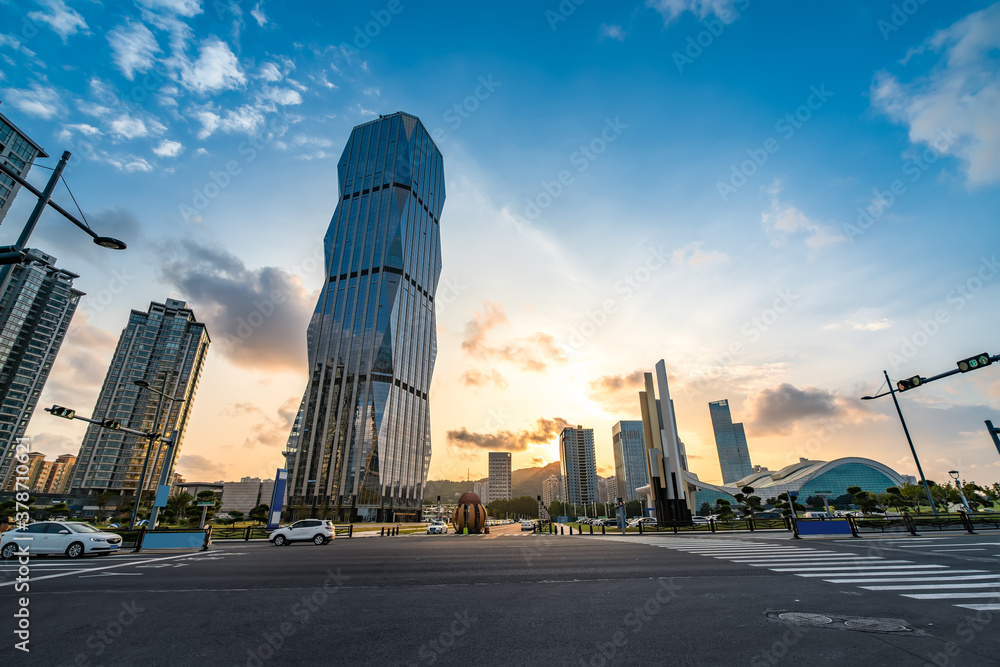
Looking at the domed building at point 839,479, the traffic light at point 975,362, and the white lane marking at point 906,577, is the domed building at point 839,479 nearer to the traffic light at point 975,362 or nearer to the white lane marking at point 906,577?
the traffic light at point 975,362

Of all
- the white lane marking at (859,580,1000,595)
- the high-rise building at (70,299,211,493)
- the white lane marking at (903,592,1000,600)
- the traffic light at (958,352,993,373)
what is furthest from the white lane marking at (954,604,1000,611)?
the high-rise building at (70,299,211,493)

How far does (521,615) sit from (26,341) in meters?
136

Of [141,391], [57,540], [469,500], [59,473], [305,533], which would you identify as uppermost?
[141,391]

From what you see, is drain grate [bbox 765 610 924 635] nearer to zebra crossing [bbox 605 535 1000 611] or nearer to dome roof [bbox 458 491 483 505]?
zebra crossing [bbox 605 535 1000 611]

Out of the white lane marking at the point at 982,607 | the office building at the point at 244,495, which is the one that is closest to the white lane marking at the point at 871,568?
the white lane marking at the point at 982,607

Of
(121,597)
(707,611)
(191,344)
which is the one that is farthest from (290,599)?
(191,344)

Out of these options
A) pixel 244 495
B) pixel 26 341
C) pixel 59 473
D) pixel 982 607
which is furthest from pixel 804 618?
pixel 59 473

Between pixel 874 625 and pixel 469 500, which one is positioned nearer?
pixel 874 625

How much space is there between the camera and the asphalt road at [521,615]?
17.8 ft

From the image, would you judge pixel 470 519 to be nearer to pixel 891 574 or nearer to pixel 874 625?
pixel 891 574

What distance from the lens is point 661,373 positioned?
53.9m

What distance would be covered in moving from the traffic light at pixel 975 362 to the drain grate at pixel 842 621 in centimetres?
1245

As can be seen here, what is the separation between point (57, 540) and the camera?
18000mm

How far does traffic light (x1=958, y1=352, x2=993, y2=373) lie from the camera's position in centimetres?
1384
